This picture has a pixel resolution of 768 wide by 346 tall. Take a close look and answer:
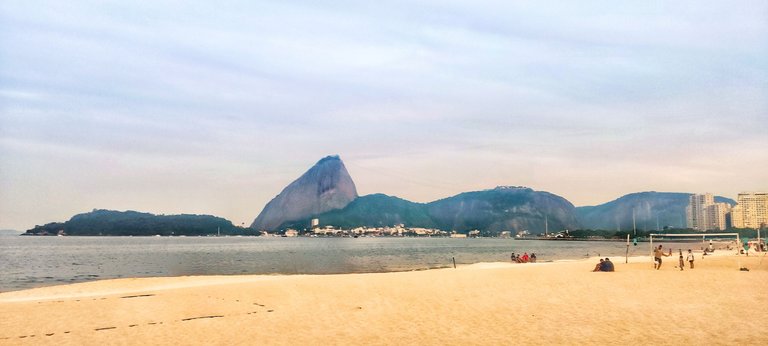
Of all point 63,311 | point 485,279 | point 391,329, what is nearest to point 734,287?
point 485,279

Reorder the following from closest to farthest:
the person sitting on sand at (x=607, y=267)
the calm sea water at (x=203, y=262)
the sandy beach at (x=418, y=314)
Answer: the sandy beach at (x=418, y=314), the person sitting on sand at (x=607, y=267), the calm sea water at (x=203, y=262)

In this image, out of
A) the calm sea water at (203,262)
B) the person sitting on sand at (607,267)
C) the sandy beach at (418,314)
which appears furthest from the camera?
the calm sea water at (203,262)

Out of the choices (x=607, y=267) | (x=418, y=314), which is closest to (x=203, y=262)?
(x=607, y=267)

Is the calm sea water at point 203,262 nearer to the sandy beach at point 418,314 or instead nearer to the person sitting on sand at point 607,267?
the sandy beach at point 418,314

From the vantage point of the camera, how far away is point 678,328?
43.8 feet

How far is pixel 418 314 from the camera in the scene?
52.3 ft

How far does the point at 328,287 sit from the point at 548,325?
35.5ft

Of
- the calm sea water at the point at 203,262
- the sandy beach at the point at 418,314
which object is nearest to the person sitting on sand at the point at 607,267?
the sandy beach at the point at 418,314

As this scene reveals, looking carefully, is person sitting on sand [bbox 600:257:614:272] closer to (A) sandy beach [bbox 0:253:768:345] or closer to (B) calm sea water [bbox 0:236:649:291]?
(A) sandy beach [bbox 0:253:768:345]

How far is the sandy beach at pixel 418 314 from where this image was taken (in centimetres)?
1269

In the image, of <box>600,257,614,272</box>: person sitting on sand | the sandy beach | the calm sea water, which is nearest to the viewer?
the sandy beach

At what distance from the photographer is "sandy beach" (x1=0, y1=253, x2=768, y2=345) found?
12.7 meters

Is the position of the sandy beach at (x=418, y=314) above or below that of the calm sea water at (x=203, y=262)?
above

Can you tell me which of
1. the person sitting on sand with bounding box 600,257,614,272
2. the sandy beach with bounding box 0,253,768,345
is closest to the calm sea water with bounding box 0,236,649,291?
the sandy beach with bounding box 0,253,768,345
